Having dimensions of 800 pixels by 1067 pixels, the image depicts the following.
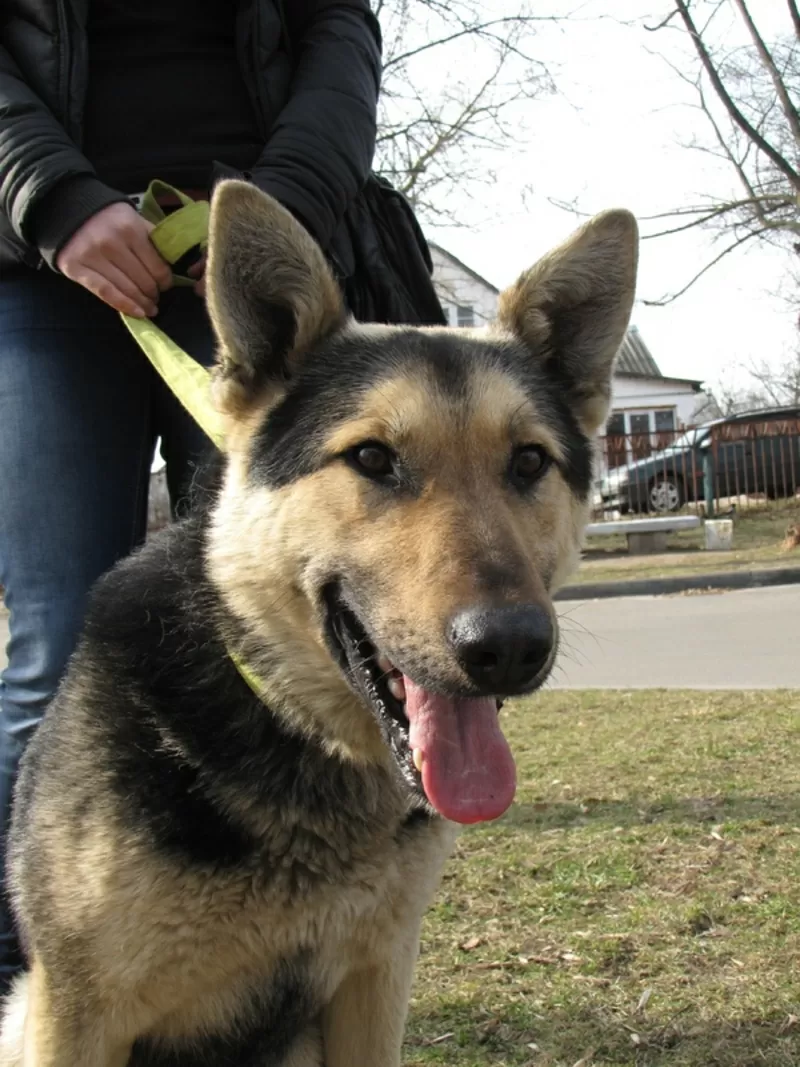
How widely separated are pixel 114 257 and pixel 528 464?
1.09 meters

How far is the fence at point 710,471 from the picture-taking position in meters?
21.1

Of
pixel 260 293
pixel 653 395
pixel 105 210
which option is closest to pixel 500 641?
pixel 260 293

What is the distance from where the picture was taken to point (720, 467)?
70.2 feet

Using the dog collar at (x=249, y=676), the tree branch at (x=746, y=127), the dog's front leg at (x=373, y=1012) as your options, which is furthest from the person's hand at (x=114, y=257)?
the tree branch at (x=746, y=127)

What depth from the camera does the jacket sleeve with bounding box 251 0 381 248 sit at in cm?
260

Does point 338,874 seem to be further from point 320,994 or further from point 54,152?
point 54,152

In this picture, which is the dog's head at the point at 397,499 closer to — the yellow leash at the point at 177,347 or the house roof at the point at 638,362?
the yellow leash at the point at 177,347

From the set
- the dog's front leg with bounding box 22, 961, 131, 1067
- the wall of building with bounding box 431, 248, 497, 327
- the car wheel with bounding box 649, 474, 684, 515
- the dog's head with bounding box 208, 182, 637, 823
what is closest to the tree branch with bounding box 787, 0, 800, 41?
the wall of building with bounding box 431, 248, 497, 327

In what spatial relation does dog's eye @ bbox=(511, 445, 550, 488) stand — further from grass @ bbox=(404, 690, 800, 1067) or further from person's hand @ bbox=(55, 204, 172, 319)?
grass @ bbox=(404, 690, 800, 1067)

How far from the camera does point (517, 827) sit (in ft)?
14.4

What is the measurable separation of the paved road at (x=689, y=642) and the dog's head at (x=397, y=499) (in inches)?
138

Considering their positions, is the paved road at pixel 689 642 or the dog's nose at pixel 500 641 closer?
the dog's nose at pixel 500 641

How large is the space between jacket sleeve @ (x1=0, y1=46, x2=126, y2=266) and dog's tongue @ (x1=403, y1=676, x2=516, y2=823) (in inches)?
52.6

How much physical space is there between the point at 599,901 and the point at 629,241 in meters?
2.22
